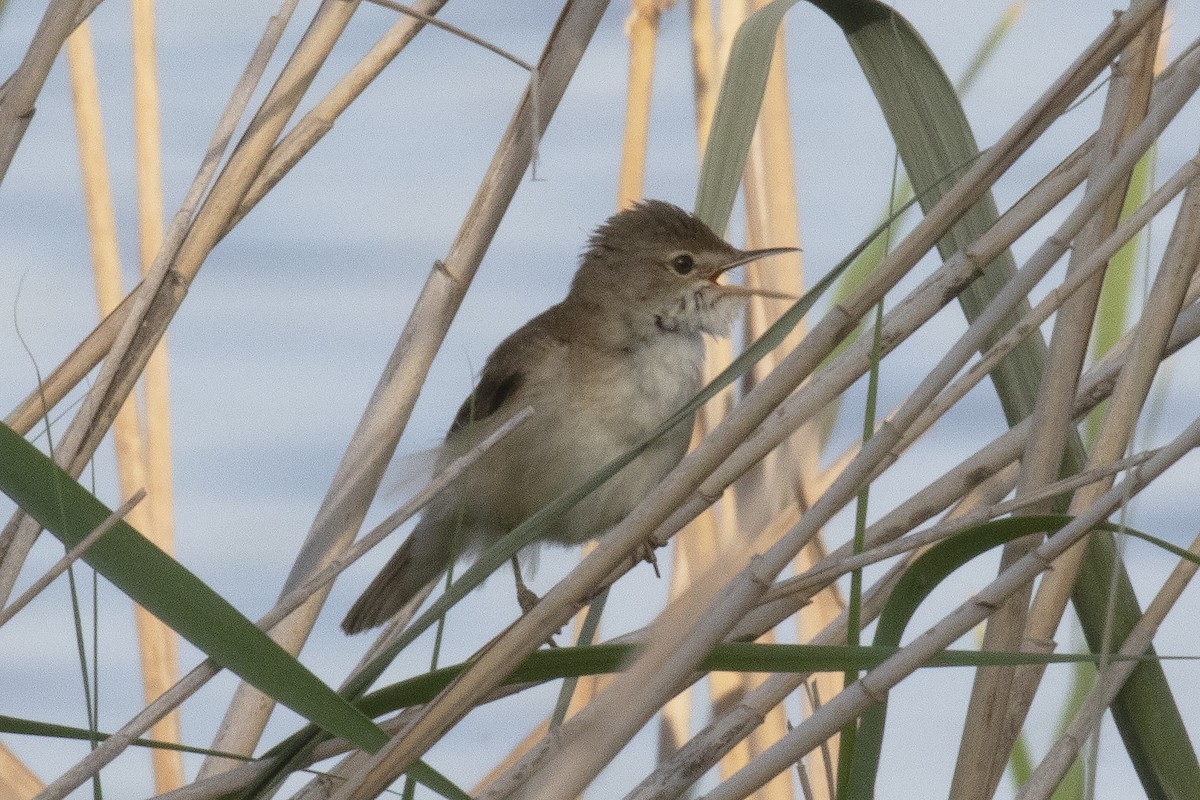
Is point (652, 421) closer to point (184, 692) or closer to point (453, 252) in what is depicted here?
point (453, 252)

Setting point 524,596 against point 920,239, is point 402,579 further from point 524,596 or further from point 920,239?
point 920,239

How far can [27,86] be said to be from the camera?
1688 mm

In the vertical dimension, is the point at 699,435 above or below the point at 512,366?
below

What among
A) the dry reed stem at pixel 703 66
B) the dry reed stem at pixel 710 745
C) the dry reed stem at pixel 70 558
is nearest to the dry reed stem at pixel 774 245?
the dry reed stem at pixel 703 66

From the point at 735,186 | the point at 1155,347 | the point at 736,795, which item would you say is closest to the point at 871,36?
the point at 735,186

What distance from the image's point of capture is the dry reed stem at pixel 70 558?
3.85ft

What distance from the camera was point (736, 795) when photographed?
1.30 metres

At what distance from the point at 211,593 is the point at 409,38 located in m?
1.08

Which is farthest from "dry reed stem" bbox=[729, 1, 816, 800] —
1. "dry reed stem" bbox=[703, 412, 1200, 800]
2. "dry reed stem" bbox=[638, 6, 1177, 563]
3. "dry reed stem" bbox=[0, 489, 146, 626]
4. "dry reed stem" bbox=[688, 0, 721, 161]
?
"dry reed stem" bbox=[0, 489, 146, 626]

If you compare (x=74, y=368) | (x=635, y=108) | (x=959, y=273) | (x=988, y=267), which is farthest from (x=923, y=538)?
(x=635, y=108)

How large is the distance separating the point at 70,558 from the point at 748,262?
6.08 feet

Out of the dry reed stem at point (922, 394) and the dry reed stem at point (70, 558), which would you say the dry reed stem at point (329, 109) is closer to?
the dry reed stem at point (70, 558)

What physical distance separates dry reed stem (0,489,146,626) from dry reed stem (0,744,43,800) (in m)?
0.92

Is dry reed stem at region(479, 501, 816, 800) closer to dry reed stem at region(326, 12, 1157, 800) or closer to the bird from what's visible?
dry reed stem at region(326, 12, 1157, 800)
